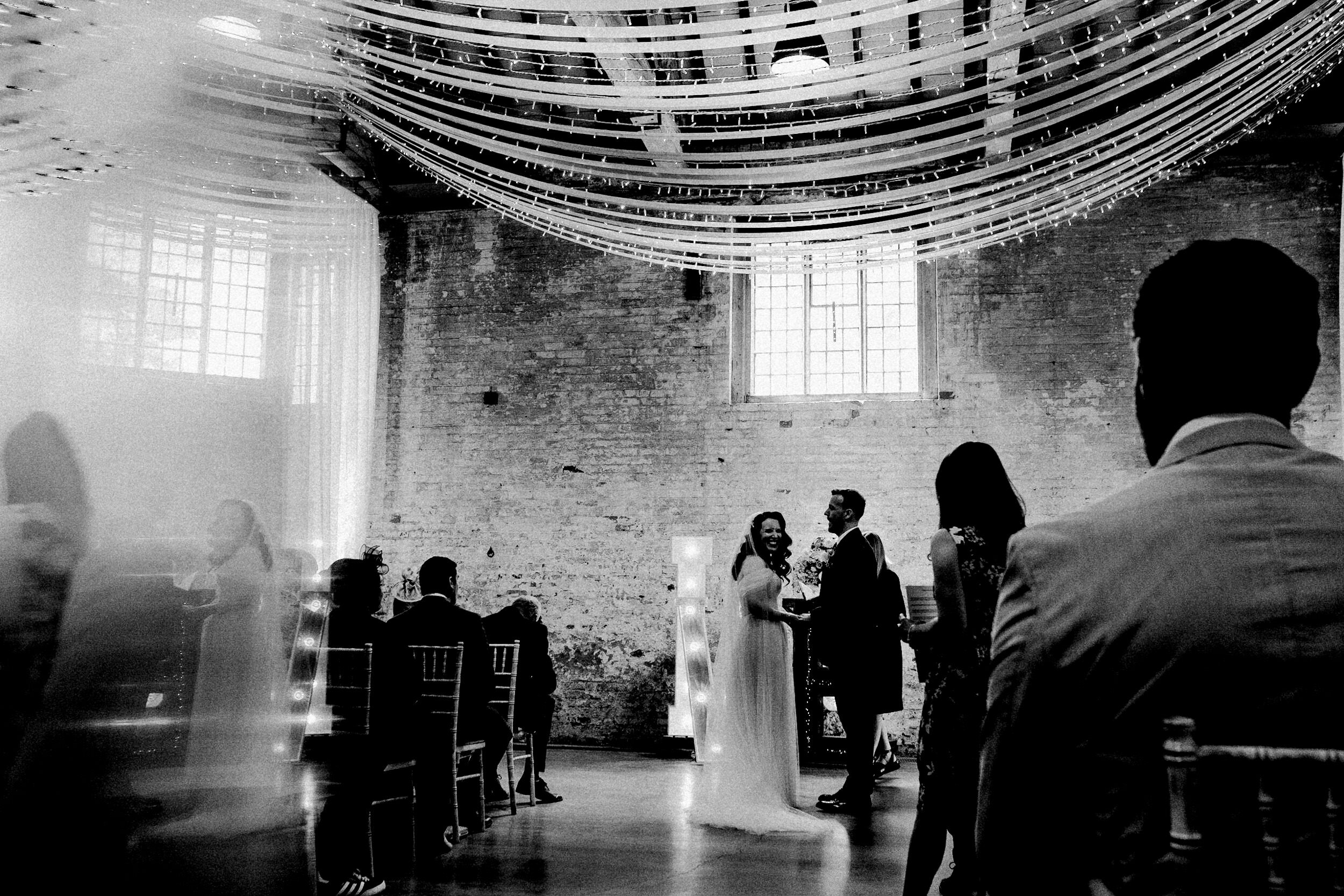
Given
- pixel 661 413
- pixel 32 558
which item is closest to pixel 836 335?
pixel 661 413

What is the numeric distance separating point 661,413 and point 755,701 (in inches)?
169

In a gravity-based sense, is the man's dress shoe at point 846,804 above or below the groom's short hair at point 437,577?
below

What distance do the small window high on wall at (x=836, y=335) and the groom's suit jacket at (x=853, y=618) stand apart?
11.5ft

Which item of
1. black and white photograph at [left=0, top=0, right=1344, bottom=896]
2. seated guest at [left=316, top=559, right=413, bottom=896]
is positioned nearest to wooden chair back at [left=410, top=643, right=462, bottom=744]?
black and white photograph at [left=0, top=0, right=1344, bottom=896]

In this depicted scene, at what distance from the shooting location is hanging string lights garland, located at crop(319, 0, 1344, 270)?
12.0 ft

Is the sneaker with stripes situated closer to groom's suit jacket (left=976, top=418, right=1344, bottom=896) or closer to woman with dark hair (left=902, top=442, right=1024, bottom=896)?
woman with dark hair (left=902, top=442, right=1024, bottom=896)

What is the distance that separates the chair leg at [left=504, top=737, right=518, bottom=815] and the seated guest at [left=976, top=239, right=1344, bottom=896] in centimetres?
499

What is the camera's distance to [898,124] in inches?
309

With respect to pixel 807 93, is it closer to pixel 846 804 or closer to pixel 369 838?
pixel 369 838

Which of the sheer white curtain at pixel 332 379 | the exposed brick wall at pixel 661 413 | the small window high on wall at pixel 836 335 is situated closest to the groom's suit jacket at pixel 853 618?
the exposed brick wall at pixel 661 413

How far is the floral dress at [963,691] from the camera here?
297 cm

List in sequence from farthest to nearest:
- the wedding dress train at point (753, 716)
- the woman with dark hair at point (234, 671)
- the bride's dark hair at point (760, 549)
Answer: the bride's dark hair at point (760, 549)
the wedding dress train at point (753, 716)
the woman with dark hair at point (234, 671)

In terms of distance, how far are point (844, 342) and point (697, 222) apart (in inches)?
174

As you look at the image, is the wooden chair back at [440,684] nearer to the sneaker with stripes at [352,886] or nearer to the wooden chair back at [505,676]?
the wooden chair back at [505,676]
